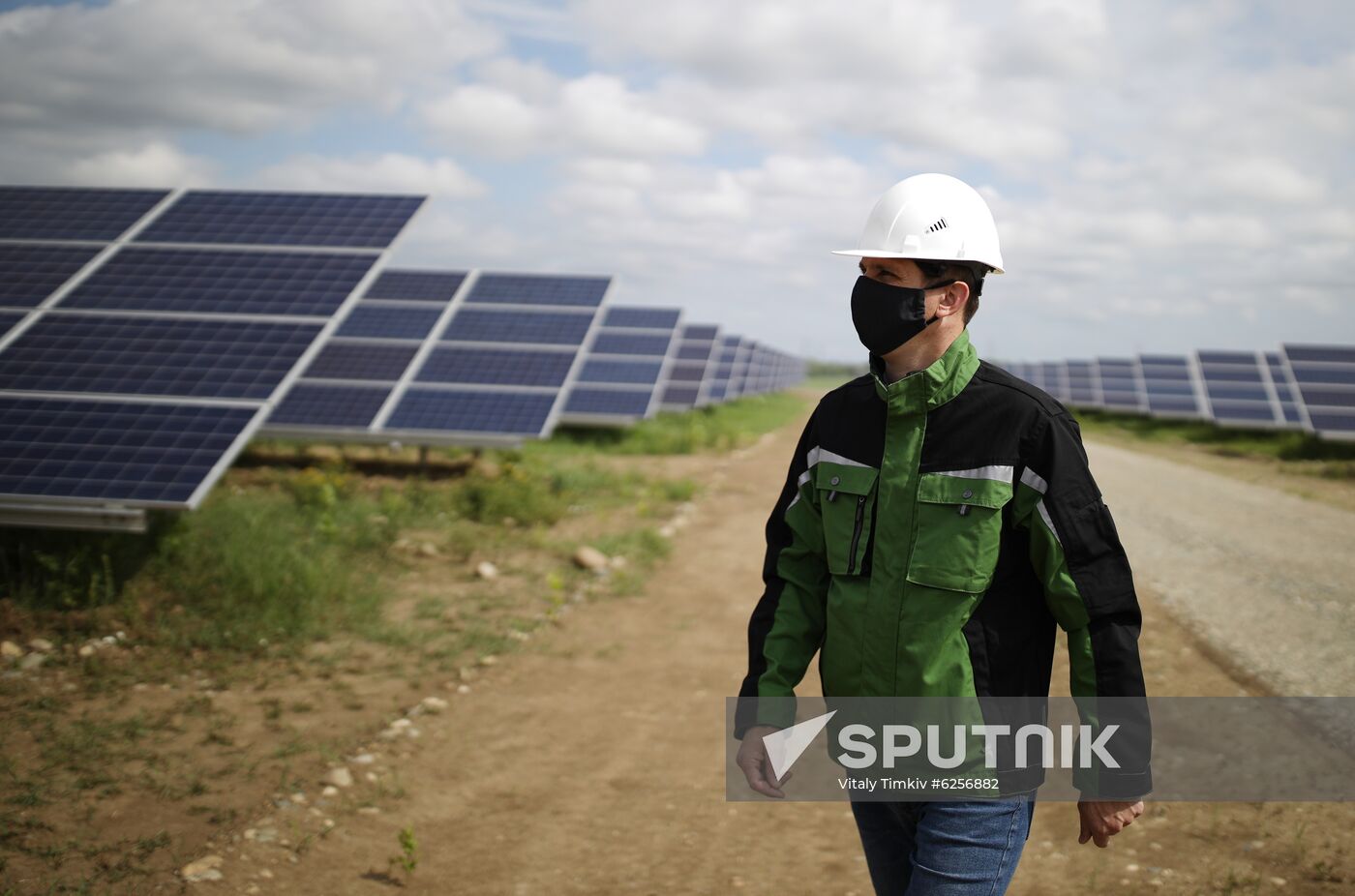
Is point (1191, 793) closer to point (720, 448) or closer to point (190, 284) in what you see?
point (190, 284)

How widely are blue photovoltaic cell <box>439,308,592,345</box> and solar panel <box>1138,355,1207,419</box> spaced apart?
63.6 feet

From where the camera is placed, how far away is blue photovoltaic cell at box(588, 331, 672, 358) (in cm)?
2091

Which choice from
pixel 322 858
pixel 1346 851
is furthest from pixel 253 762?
pixel 1346 851

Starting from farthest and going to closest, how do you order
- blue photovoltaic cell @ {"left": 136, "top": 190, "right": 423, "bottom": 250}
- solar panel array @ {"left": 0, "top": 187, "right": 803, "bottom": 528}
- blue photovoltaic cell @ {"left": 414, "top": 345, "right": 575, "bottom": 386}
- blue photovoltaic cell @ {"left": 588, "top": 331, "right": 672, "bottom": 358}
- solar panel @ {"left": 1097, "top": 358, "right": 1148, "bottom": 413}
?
solar panel @ {"left": 1097, "top": 358, "right": 1148, "bottom": 413}
blue photovoltaic cell @ {"left": 588, "top": 331, "right": 672, "bottom": 358}
blue photovoltaic cell @ {"left": 414, "top": 345, "right": 575, "bottom": 386}
blue photovoltaic cell @ {"left": 136, "top": 190, "right": 423, "bottom": 250}
solar panel array @ {"left": 0, "top": 187, "right": 803, "bottom": 528}

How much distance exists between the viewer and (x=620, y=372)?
19906mm

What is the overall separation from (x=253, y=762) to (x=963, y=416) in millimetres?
3978

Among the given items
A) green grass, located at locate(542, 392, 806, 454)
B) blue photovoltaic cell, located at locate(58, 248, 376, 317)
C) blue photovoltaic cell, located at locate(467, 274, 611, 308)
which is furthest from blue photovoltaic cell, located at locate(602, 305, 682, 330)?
blue photovoltaic cell, located at locate(58, 248, 376, 317)

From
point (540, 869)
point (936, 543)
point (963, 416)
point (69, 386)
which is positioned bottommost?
point (540, 869)

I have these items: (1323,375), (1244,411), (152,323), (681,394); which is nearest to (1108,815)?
(152,323)

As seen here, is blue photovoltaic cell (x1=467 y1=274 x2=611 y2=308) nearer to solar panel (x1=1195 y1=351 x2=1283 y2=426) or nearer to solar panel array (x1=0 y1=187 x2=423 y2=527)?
solar panel array (x1=0 y1=187 x2=423 y2=527)

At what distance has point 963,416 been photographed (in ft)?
6.82

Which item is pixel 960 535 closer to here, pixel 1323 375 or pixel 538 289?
pixel 538 289

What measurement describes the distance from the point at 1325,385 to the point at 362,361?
19.3 meters

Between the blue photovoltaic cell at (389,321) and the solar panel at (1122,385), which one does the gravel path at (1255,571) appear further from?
the solar panel at (1122,385)
